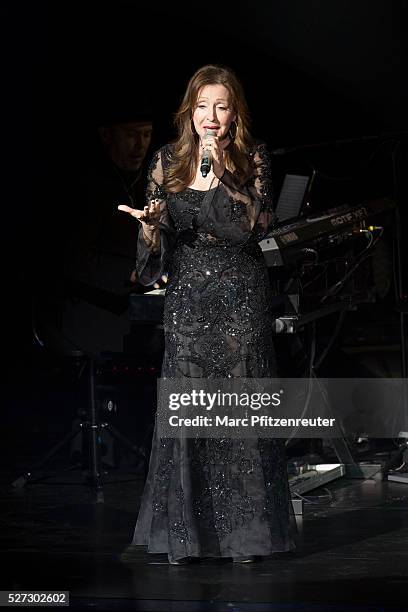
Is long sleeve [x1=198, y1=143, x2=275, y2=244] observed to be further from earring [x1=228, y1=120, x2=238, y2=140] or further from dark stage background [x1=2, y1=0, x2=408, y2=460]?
dark stage background [x1=2, y1=0, x2=408, y2=460]

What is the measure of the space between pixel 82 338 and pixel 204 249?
7.72 feet

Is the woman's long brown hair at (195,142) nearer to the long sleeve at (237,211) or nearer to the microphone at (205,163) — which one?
the long sleeve at (237,211)

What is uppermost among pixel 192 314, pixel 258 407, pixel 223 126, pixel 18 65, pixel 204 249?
pixel 18 65

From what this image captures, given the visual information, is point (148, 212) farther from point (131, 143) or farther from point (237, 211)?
point (131, 143)

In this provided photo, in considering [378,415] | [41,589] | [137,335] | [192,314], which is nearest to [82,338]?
[137,335]

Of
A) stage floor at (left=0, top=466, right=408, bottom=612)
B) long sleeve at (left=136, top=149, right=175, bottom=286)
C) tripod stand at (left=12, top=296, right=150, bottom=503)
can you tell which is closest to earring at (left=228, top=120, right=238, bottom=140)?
long sleeve at (left=136, top=149, right=175, bottom=286)

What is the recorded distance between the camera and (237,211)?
313cm

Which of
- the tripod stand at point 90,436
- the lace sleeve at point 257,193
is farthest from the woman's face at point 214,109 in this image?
the tripod stand at point 90,436

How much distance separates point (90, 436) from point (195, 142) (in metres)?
2.17

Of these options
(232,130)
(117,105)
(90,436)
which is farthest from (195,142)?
(117,105)

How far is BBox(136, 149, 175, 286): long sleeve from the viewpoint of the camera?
3170 mm

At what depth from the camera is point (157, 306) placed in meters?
4.49

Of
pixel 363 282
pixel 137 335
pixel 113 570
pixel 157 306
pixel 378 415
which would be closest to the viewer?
pixel 113 570

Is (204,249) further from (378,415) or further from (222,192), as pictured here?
(378,415)
